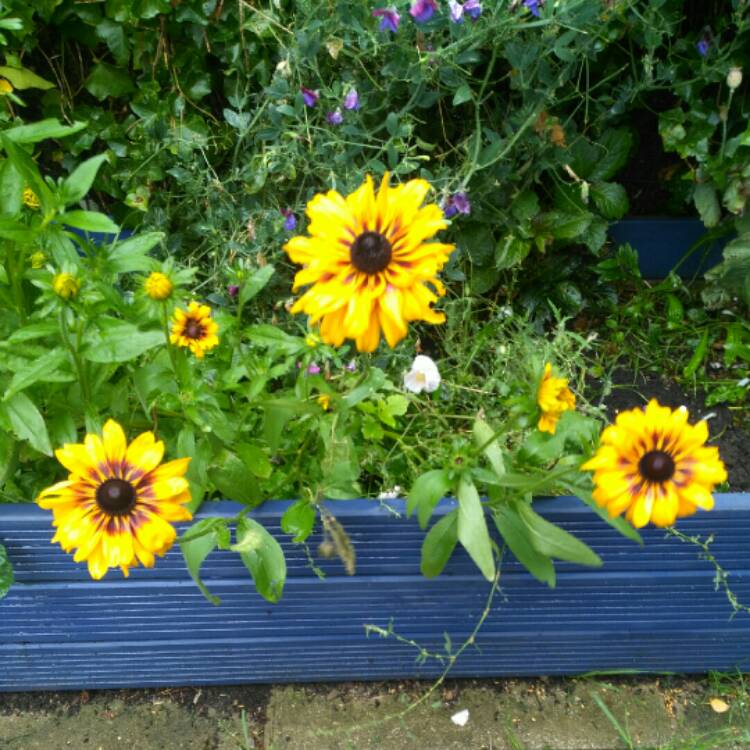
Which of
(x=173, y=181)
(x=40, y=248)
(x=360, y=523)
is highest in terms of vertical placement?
(x=173, y=181)

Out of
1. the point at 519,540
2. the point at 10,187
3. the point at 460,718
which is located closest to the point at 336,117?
the point at 10,187

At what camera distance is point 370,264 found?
0.76 m

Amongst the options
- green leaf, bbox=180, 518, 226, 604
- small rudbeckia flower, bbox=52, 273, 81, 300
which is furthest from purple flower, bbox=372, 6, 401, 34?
green leaf, bbox=180, 518, 226, 604

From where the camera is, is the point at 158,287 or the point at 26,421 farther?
the point at 26,421

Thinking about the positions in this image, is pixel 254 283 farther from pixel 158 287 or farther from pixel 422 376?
pixel 422 376

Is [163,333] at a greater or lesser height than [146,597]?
greater

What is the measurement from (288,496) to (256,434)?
0.12m

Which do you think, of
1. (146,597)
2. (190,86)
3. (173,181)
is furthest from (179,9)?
(146,597)

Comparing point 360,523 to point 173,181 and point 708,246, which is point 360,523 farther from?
point 708,246

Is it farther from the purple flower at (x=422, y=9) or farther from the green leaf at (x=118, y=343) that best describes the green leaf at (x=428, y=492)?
the purple flower at (x=422, y=9)

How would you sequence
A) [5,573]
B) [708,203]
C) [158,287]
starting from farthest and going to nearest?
[708,203], [5,573], [158,287]

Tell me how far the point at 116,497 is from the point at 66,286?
23 cm

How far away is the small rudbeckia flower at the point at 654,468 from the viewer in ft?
2.63

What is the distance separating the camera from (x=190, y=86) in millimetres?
1807
